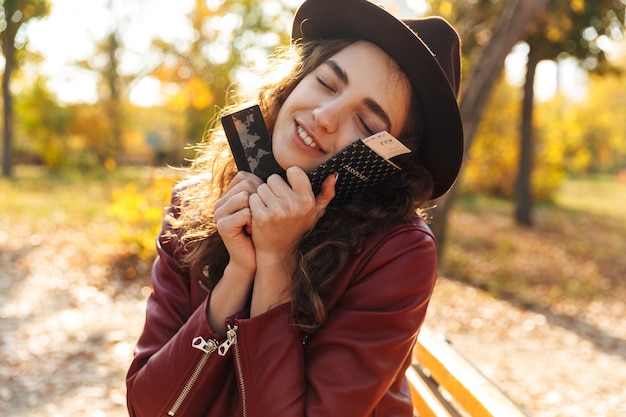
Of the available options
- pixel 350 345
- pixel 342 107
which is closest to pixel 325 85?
pixel 342 107

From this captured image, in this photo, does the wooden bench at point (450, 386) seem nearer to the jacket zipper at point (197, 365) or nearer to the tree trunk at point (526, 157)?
the jacket zipper at point (197, 365)

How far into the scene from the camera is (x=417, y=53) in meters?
1.50

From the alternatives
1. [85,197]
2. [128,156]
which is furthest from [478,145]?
[128,156]

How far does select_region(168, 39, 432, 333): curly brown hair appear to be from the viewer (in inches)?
58.9

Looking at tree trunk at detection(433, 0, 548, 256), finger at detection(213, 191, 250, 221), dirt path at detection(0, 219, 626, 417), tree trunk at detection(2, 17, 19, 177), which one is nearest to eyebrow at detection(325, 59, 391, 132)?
finger at detection(213, 191, 250, 221)

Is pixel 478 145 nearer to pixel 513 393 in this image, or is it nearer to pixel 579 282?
pixel 579 282

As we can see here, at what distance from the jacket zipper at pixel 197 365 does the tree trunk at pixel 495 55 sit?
17.4 feet

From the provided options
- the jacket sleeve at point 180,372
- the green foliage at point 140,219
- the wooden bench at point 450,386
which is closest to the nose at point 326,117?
the jacket sleeve at point 180,372

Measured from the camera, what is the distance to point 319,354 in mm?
1459

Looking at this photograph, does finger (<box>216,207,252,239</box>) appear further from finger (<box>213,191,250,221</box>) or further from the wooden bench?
the wooden bench

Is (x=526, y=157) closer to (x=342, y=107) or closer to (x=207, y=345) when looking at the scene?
(x=342, y=107)

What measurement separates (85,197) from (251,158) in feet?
45.5

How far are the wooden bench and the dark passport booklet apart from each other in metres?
0.73

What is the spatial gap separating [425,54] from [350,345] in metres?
0.72
